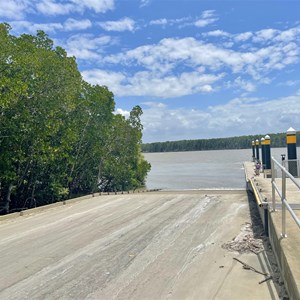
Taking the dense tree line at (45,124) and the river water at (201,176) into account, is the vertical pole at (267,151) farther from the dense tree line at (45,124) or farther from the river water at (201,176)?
the river water at (201,176)

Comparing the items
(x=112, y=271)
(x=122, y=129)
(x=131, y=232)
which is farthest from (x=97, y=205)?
(x=122, y=129)

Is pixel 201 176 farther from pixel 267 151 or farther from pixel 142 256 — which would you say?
pixel 142 256

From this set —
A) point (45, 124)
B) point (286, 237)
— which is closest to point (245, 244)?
point (286, 237)

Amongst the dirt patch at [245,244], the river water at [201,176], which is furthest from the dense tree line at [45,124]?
the river water at [201,176]

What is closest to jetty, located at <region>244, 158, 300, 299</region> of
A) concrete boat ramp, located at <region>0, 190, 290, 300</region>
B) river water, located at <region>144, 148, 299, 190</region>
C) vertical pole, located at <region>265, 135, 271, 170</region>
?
concrete boat ramp, located at <region>0, 190, 290, 300</region>

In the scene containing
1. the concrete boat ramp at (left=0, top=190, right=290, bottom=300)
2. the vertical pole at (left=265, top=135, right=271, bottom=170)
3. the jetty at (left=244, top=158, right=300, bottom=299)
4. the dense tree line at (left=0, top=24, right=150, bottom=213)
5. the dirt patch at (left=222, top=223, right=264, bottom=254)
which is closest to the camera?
the jetty at (left=244, top=158, right=300, bottom=299)

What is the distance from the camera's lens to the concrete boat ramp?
3.37 meters

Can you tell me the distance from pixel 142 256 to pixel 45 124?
9055mm

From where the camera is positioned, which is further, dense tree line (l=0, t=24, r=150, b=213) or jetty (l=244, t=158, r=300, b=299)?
dense tree line (l=0, t=24, r=150, b=213)

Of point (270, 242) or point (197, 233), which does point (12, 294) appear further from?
point (270, 242)

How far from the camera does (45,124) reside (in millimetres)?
12273

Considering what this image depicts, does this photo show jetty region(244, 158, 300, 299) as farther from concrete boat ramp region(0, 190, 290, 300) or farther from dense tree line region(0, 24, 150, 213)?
dense tree line region(0, 24, 150, 213)

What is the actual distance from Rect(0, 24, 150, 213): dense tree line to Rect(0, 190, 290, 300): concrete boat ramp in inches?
196

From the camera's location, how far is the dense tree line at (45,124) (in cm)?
1137
